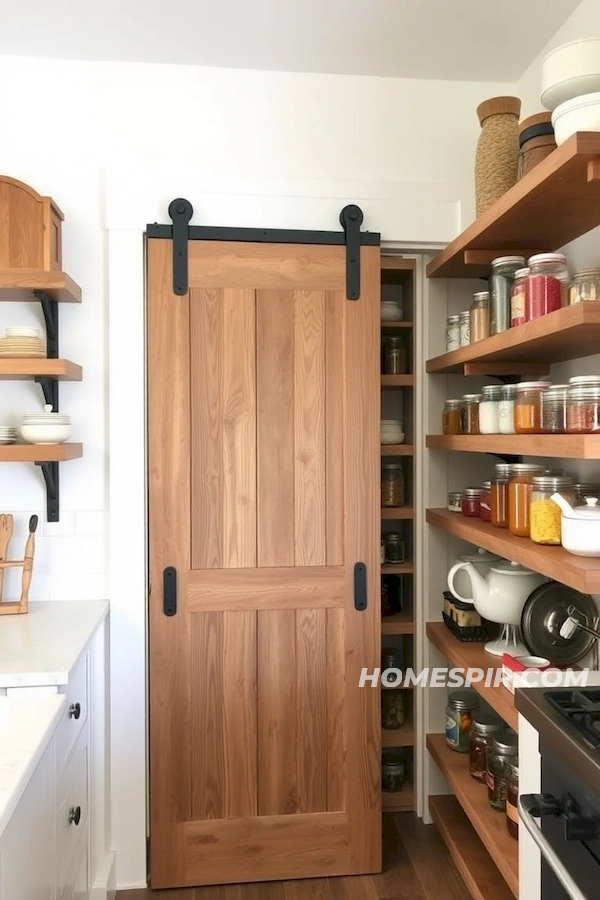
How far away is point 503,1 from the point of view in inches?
73.8

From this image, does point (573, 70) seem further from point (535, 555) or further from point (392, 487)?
point (392, 487)

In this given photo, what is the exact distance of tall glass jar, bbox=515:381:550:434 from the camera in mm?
1641

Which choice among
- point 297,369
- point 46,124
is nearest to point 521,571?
point 297,369

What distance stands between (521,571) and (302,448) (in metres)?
0.75

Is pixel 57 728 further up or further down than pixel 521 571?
further down

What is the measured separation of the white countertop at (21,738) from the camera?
1085 mm

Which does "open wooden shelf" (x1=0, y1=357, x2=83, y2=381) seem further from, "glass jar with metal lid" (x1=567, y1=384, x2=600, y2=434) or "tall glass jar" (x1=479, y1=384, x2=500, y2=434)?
"glass jar with metal lid" (x1=567, y1=384, x2=600, y2=434)

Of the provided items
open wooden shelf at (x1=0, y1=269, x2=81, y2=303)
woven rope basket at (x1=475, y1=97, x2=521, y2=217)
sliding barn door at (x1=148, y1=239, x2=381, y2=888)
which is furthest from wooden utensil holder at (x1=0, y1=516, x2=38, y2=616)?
woven rope basket at (x1=475, y1=97, x2=521, y2=217)

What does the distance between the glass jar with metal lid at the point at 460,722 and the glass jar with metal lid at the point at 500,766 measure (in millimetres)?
302

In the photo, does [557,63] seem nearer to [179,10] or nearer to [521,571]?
[179,10]

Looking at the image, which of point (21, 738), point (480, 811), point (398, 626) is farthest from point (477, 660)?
point (21, 738)

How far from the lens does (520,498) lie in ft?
5.59

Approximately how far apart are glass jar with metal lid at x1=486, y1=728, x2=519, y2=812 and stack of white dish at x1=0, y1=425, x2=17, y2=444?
63.1 inches

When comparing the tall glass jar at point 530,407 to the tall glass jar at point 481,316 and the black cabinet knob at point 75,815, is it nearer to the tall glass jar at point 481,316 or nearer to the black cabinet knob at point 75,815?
the tall glass jar at point 481,316
